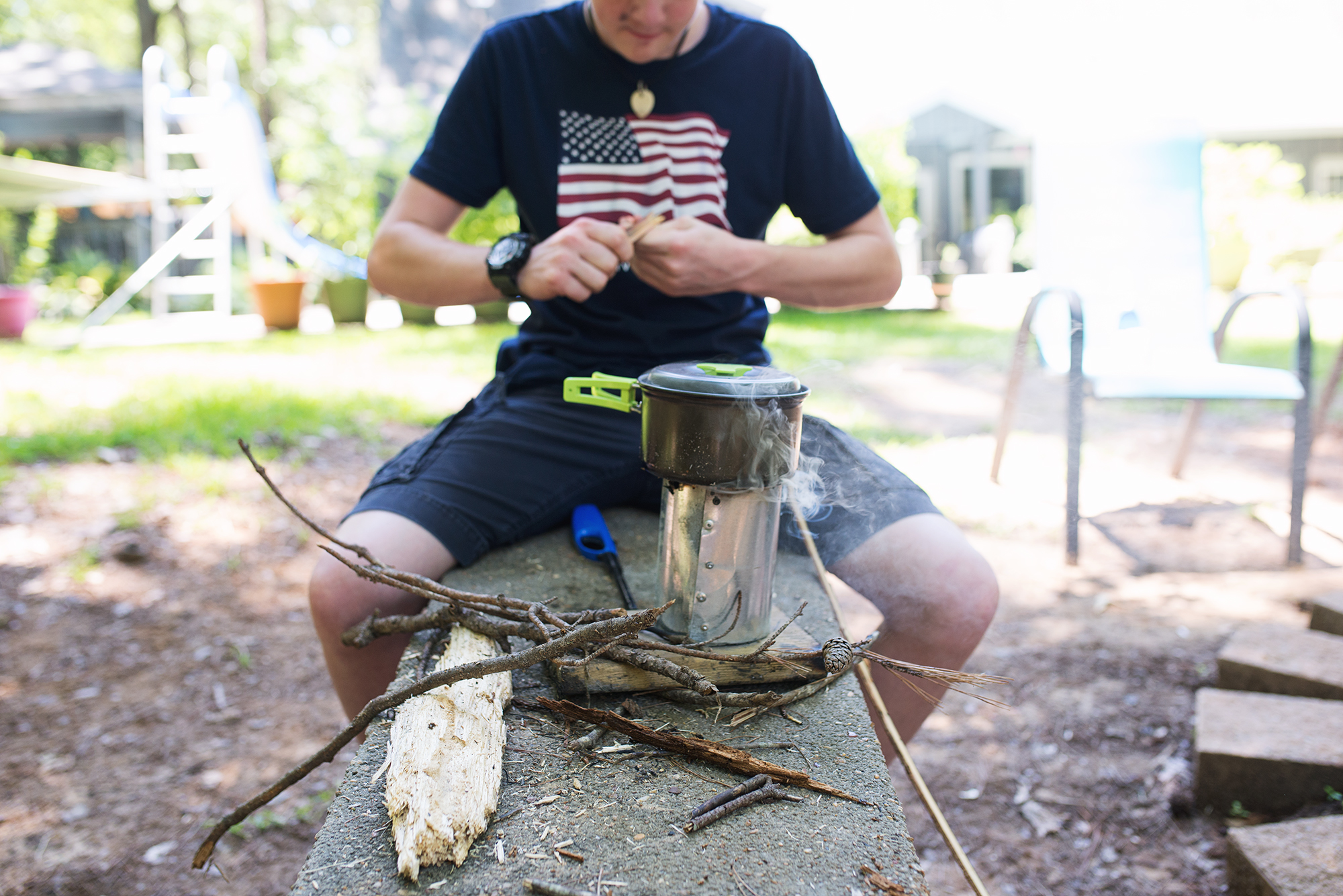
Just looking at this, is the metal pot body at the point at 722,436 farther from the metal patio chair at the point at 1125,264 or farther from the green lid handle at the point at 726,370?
the metal patio chair at the point at 1125,264

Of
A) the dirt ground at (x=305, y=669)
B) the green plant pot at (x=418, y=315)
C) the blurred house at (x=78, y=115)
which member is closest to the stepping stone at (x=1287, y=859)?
the dirt ground at (x=305, y=669)

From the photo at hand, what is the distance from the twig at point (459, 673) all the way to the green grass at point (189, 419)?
11.4 ft

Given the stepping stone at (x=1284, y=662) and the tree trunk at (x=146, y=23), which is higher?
the tree trunk at (x=146, y=23)

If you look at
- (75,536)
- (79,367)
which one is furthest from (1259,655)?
(79,367)

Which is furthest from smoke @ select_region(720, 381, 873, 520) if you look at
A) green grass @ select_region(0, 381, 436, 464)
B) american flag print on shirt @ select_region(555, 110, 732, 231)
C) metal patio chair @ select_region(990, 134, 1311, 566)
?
green grass @ select_region(0, 381, 436, 464)

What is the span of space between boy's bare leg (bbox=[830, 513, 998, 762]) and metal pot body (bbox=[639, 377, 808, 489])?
45 centimetres

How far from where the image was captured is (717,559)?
1.13m

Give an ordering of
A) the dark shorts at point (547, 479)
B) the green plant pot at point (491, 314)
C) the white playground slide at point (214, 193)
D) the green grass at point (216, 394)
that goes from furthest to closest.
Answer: the green plant pot at point (491, 314) < the white playground slide at point (214, 193) < the green grass at point (216, 394) < the dark shorts at point (547, 479)

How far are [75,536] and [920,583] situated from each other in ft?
10.7

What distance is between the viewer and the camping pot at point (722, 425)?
1.05 m

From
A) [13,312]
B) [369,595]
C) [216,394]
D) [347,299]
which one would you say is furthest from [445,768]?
[13,312]

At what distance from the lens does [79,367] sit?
20.8 feet

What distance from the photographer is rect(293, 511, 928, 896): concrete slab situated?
86 centimetres

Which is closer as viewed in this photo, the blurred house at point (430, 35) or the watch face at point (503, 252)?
the watch face at point (503, 252)
